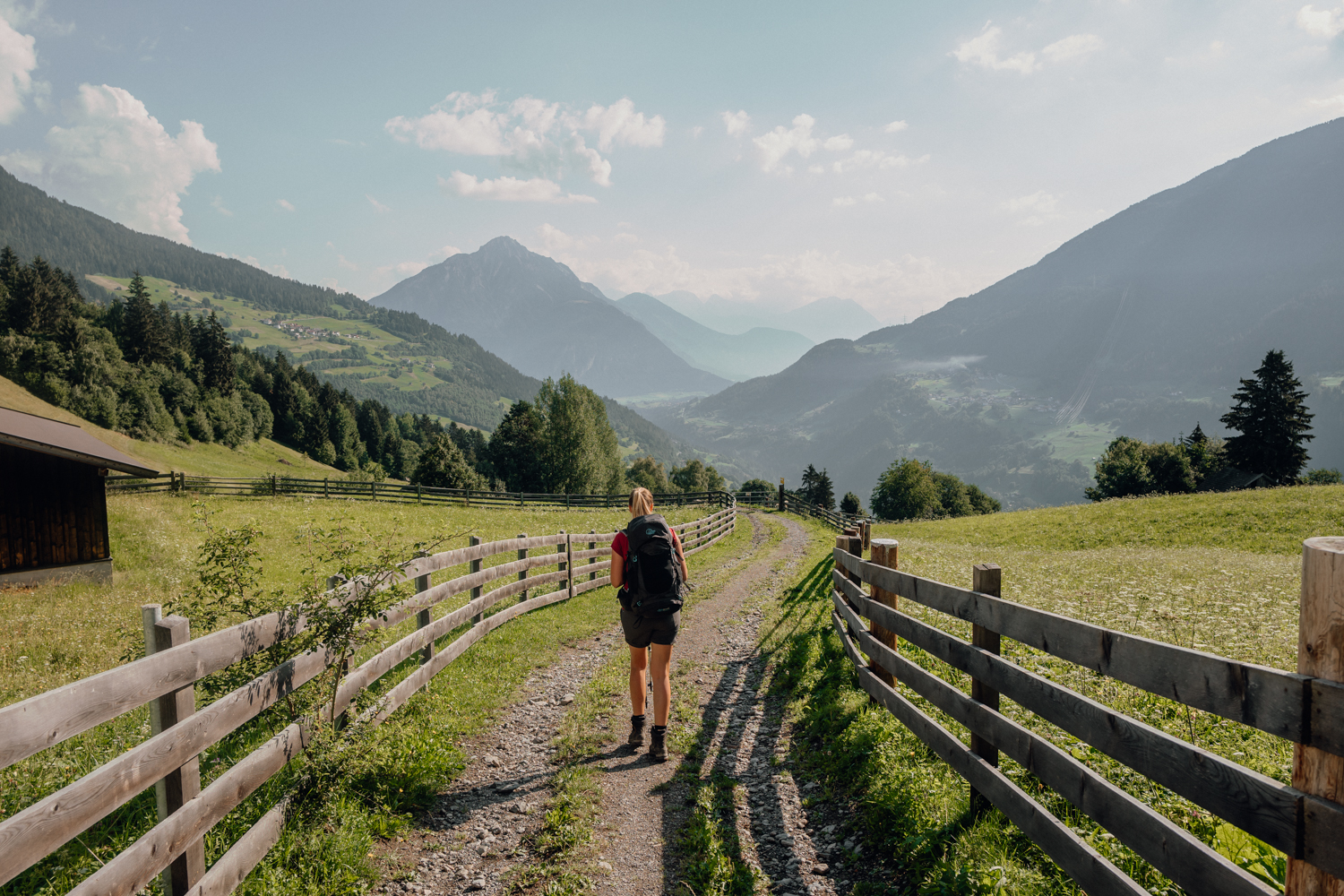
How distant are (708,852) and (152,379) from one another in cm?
9493

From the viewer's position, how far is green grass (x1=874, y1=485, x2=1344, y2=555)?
21.8 meters

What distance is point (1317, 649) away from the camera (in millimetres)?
2045

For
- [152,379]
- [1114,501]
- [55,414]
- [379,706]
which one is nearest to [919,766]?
[379,706]

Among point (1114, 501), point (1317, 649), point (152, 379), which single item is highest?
point (152, 379)

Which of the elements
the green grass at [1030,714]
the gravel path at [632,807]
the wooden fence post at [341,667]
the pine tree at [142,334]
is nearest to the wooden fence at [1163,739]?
the green grass at [1030,714]

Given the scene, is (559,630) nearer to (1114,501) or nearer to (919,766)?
(919,766)

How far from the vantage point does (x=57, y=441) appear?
51.5ft

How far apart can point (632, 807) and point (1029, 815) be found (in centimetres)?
296

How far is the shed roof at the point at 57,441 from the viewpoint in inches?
581

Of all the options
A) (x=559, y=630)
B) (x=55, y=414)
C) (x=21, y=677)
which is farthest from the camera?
(x=55, y=414)

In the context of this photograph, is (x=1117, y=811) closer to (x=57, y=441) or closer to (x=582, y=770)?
(x=582, y=770)

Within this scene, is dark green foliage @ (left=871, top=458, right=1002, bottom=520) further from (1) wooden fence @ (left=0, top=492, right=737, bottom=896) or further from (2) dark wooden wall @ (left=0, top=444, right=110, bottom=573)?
(1) wooden fence @ (left=0, top=492, right=737, bottom=896)

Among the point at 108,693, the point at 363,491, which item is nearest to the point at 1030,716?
the point at 108,693

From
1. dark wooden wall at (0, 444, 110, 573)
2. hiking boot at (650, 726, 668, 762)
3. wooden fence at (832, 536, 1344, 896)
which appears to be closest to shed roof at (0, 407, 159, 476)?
dark wooden wall at (0, 444, 110, 573)
